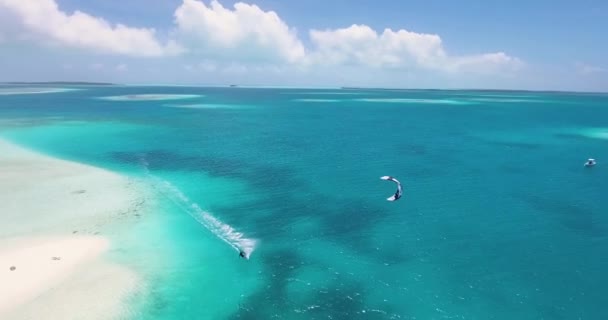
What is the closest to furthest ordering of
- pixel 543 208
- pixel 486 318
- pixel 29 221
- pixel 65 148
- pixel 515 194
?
pixel 486 318, pixel 29 221, pixel 543 208, pixel 515 194, pixel 65 148

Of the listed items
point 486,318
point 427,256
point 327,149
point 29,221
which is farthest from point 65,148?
point 486,318

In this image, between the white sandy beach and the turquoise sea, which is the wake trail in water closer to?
the turquoise sea

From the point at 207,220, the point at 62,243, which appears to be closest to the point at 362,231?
the point at 207,220

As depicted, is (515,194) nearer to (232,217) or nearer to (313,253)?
(313,253)

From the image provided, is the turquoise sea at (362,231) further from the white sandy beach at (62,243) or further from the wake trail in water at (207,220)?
the white sandy beach at (62,243)

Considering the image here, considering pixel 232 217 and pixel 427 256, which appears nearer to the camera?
pixel 427 256

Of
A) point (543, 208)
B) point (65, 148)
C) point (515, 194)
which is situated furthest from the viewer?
point (65, 148)

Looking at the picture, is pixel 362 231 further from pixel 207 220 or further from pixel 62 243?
pixel 62 243
